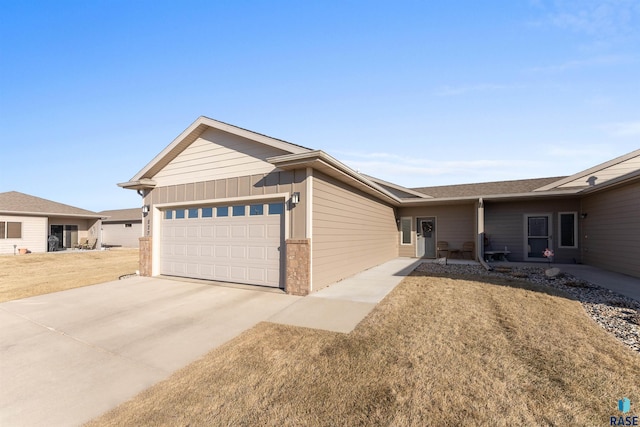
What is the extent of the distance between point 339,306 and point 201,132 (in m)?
6.97

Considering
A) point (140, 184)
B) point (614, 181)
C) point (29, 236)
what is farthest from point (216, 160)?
point (29, 236)

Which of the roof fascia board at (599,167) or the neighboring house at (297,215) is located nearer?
the neighboring house at (297,215)

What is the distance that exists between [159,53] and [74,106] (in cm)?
455

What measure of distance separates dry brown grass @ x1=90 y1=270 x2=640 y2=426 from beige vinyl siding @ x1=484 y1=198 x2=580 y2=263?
9786 millimetres

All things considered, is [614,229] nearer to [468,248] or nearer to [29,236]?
[468,248]

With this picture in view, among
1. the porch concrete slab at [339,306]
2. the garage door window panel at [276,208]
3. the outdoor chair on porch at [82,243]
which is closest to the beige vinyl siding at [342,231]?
the porch concrete slab at [339,306]

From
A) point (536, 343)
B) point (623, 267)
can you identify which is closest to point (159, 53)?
point (536, 343)

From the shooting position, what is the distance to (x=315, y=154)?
6.41m

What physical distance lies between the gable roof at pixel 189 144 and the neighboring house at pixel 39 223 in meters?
16.9

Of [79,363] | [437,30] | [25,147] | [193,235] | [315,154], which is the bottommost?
[79,363]

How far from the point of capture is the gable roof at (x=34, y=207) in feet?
64.4

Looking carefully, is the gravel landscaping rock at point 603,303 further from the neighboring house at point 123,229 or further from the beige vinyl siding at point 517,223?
the neighboring house at point 123,229

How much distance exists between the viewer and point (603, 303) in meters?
5.90

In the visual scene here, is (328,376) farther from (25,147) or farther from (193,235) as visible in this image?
(25,147)
